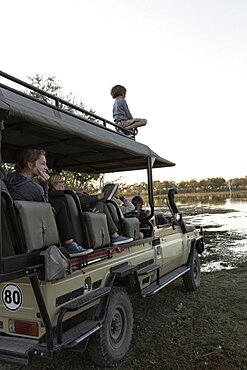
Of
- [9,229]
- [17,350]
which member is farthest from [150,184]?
[17,350]

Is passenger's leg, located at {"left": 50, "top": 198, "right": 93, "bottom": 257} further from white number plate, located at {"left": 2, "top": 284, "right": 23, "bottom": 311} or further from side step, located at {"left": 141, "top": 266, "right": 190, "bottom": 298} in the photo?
side step, located at {"left": 141, "top": 266, "right": 190, "bottom": 298}

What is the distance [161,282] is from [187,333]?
0.78 metres

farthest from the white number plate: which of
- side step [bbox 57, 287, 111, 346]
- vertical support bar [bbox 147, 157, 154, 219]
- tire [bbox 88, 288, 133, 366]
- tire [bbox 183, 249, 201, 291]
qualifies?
tire [bbox 183, 249, 201, 291]

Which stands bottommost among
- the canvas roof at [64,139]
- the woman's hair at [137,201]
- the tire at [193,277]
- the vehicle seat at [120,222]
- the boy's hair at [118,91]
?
the tire at [193,277]

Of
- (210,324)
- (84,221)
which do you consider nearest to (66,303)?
(84,221)

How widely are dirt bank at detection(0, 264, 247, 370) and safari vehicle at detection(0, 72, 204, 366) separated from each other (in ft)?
1.28

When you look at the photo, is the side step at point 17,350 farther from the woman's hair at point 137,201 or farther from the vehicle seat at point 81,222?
the woman's hair at point 137,201

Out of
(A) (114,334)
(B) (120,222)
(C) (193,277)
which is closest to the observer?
(A) (114,334)

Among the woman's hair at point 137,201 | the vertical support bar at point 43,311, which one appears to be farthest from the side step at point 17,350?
the woman's hair at point 137,201

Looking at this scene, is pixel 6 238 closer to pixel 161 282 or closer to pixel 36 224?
pixel 36 224

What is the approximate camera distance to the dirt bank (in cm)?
366

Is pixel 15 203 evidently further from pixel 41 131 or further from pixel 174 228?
pixel 174 228

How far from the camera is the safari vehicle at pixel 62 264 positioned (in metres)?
2.66

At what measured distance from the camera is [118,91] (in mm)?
6570
